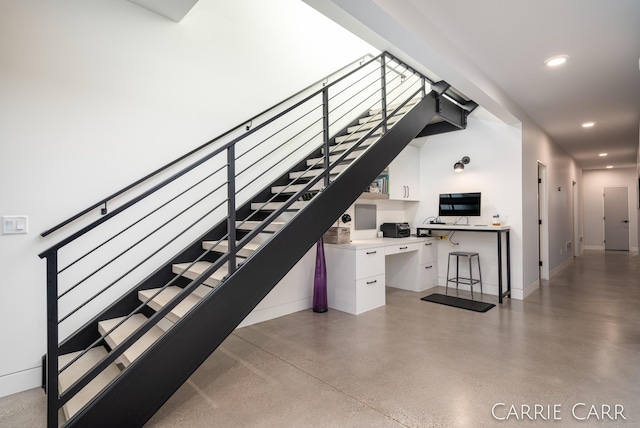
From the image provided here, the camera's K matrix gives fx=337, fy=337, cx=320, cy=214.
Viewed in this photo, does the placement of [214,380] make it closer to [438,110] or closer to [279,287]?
[279,287]

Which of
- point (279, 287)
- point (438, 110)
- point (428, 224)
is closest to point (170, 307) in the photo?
point (279, 287)

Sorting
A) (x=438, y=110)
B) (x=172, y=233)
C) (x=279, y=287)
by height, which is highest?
(x=438, y=110)

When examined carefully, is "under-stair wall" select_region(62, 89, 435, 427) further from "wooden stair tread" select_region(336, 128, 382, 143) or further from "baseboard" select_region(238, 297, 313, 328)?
"baseboard" select_region(238, 297, 313, 328)

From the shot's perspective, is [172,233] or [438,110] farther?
[438,110]

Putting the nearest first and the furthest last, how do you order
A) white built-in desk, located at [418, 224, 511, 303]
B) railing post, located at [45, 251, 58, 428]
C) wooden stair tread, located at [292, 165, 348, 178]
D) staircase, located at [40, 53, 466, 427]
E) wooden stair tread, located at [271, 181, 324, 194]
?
railing post, located at [45, 251, 58, 428] < staircase, located at [40, 53, 466, 427] < wooden stair tread, located at [292, 165, 348, 178] < wooden stair tread, located at [271, 181, 324, 194] < white built-in desk, located at [418, 224, 511, 303]

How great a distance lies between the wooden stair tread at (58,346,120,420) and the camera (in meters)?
1.74

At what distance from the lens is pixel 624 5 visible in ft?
7.56

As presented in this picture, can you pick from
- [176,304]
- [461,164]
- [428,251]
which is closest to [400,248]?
[428,251]

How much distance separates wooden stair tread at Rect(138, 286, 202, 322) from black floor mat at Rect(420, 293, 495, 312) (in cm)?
322

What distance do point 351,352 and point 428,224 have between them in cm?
317

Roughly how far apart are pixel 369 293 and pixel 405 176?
215 centimetres

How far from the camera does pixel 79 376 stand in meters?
1.95

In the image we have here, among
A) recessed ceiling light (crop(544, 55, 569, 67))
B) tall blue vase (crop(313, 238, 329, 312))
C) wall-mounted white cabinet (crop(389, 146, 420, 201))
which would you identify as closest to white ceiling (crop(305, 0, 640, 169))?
recessed ceiling light (crop(544, 55, 569, 67))

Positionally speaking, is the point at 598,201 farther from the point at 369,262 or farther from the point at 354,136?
the point at 354,136
